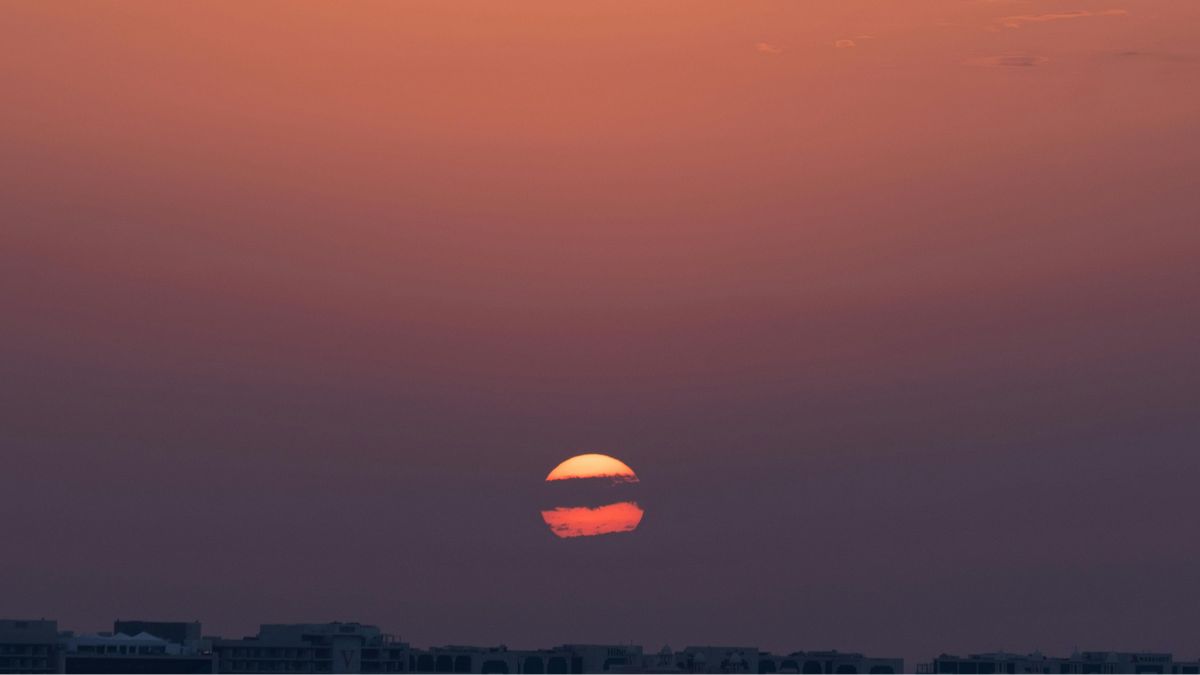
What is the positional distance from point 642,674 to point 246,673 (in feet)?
147

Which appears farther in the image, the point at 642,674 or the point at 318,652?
the point at 318,652

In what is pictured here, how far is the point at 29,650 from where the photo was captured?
180 metres

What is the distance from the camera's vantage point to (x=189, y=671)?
19675 cm

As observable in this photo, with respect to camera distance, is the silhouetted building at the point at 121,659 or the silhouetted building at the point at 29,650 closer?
the silhouetted building at the point at 29,650

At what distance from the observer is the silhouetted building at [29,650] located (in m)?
177

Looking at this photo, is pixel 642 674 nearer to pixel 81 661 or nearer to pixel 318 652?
pixel 318 652

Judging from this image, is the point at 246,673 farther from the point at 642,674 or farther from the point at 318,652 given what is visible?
the point at 642,674

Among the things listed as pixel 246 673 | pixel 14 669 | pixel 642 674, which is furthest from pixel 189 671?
pixel 642 674

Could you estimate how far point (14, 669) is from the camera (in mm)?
176250

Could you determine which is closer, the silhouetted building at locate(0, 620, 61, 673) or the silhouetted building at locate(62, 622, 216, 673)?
the silhouetted building at locate(0, 620, 61, 673)

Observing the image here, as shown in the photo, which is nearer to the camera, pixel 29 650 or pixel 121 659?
pixel 29 650

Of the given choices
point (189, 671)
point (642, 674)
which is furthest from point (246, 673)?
point (642, 674)

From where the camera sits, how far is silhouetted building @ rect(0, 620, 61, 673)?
177375mm

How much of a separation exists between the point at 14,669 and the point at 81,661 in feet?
29.0
